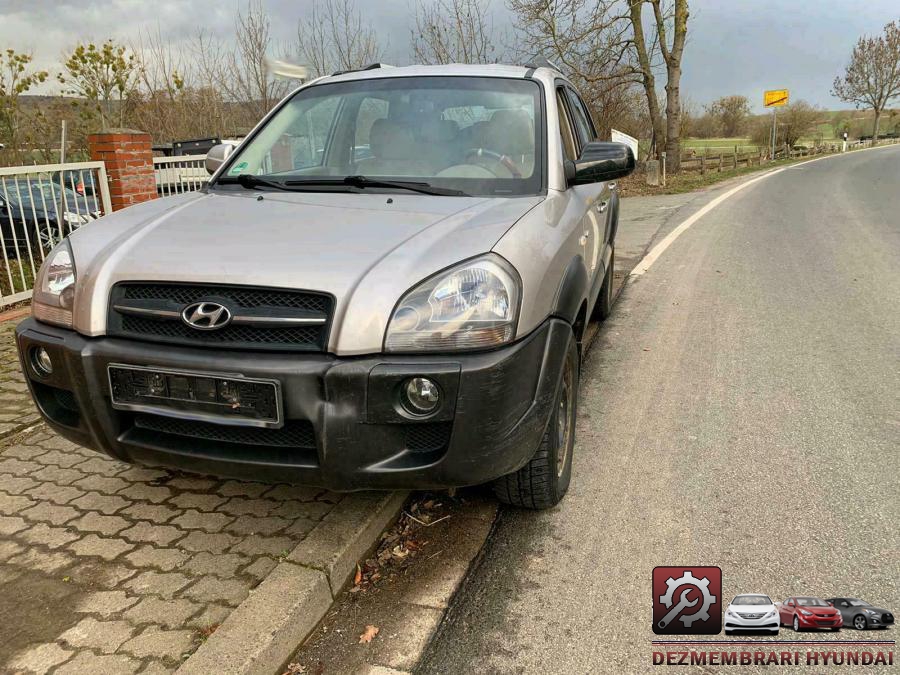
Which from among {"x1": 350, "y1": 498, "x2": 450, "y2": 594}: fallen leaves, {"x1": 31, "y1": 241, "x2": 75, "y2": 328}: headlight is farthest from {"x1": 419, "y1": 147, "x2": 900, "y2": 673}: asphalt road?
{"x1": 31, "y1": 241, "x2": 75, "y2": 328}: headlight

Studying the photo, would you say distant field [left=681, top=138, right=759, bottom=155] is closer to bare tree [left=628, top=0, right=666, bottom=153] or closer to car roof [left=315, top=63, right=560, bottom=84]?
bare tree [left=628, top=0, right=666, bottom=153]

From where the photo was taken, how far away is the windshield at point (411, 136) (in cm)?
321

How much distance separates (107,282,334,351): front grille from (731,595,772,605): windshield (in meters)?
1.71

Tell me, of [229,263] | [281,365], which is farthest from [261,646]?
[229,263]

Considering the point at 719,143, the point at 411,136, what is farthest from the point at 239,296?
the point at 719,143

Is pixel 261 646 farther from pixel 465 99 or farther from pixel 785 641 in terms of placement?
pixel 465 99

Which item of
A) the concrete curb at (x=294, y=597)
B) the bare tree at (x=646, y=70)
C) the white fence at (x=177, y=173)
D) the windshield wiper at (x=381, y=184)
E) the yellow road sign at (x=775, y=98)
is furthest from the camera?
the yellow road sign at (x=775, y=98)

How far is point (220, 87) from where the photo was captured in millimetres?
15531

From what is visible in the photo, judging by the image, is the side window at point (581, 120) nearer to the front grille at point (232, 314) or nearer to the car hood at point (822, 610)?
the front grille at point (232, 314)

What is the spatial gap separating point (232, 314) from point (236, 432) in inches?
16.2

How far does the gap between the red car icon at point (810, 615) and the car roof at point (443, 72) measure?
2836 millimetres

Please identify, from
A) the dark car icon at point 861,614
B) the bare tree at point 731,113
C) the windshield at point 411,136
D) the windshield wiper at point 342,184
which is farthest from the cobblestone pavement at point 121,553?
the bare tree at point 731,113

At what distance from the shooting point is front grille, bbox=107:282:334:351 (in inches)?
86.8

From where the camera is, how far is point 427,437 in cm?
225
